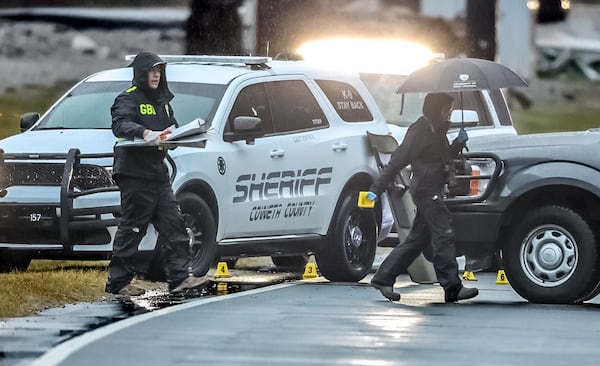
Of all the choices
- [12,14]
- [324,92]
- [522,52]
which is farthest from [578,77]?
[324,92]

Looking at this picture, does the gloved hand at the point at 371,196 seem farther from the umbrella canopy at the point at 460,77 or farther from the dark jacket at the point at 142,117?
the dark jacket at the point at 142,117

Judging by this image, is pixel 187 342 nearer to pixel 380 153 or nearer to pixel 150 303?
pixel 150 303

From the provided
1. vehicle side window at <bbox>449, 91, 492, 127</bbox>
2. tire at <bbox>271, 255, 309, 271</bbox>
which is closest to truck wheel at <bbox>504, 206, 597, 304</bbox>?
tire at <bbox>271, 255, 309, 271</bbox>

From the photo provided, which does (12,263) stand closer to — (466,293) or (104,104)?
(104,104)

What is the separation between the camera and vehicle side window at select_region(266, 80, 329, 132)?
17.9 meters

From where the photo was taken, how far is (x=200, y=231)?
55.1ft

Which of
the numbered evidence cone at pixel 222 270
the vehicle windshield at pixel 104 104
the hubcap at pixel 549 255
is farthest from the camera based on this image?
the numbered evidence cone at pixel 222 270

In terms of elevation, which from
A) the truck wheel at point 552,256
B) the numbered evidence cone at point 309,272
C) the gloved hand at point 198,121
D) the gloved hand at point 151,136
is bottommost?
the numbered evidence cone at point 309,272

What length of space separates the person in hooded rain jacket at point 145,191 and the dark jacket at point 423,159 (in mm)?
1552

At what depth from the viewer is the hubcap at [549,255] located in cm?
1541

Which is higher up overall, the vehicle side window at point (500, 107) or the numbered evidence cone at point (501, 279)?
the vehicle side window at point (500, 107)

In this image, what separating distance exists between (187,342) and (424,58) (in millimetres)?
9667

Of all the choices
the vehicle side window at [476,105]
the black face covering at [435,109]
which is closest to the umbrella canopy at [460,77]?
the black face covering at [435,109]

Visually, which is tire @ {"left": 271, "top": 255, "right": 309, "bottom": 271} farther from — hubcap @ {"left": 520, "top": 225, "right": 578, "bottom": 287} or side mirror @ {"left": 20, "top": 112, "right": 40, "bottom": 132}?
hubcap @ {"left": 520, "top": 225, "right": 578, "bottom": 287}
